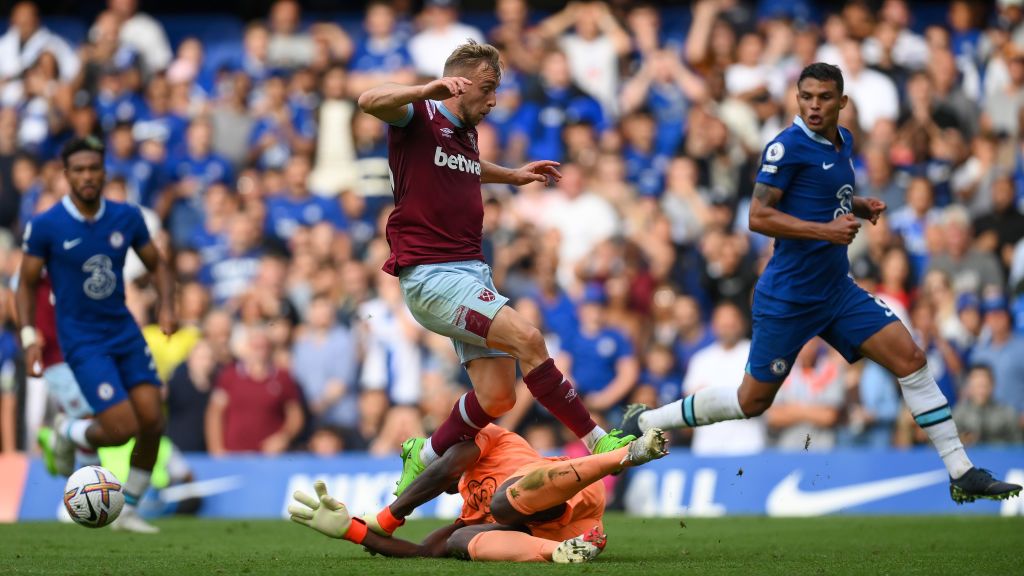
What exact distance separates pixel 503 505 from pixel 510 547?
0.79 ft

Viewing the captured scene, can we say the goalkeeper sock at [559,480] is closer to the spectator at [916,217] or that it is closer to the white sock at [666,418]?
the white sock at [666,418]

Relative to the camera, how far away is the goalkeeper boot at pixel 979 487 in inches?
345

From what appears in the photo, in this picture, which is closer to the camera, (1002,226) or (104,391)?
(104,391)

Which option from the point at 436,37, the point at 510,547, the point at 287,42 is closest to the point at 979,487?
the point at 510,547

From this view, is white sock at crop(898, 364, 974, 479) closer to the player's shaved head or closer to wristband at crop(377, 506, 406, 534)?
the player's shaved head

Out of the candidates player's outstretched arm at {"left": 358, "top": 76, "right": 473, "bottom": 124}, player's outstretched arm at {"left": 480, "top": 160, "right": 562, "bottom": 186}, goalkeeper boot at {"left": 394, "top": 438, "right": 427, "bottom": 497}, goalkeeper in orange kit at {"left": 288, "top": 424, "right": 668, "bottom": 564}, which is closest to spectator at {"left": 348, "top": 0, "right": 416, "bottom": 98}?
player's outstretched arm at {"left": 480, "top": 160, "right": 562, "bottom": 186}

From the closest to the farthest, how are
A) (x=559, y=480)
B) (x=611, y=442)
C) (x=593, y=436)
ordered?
(x=559, y=480)
(x=611, y=442)
(x=593, y=436)

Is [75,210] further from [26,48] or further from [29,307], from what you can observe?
[26,48]

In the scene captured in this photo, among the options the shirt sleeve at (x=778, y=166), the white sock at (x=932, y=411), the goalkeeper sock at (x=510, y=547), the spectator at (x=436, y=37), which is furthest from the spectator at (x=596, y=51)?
the goalkeeper sock at (x=510, y=547)

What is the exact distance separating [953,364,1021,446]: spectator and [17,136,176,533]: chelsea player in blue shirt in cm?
788

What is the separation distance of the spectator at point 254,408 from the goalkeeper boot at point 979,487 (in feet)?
28.4

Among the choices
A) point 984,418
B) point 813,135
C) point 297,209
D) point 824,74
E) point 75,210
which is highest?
point 824,74

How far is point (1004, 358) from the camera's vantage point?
48.5ft

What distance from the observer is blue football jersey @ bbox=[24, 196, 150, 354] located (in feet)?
36.5
